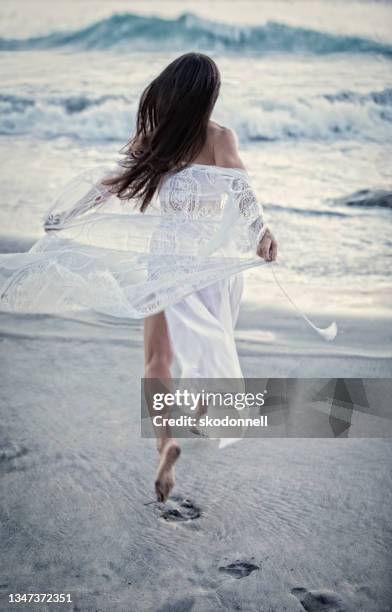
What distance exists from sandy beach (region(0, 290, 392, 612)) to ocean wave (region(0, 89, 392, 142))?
216 inches

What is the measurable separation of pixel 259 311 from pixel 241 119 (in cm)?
480

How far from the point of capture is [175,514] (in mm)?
2850

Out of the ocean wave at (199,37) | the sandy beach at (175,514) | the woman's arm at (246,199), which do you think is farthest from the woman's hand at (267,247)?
the ocean wave at (199,37)

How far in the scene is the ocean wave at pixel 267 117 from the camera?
8727 millimetres

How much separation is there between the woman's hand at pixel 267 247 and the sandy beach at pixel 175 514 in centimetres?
102

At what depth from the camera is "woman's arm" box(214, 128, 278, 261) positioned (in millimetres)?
2461

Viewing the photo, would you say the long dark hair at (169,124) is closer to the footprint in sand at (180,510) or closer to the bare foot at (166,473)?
the bare foot at (166,473)

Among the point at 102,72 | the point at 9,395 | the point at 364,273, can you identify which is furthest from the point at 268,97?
the point at 9,395

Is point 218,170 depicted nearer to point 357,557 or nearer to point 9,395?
point 357,557

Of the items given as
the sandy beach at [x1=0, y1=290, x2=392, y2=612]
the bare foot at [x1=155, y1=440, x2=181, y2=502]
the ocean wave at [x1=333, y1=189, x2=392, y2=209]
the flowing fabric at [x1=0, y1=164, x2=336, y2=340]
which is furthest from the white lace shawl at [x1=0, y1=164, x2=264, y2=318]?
the ocean wave at [x1=333, y1=189, x2=392, y2=209]

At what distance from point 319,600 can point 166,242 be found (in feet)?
4.30

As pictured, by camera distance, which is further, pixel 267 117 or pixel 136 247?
pixel 267 117

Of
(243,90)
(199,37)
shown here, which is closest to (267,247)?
(243,90)

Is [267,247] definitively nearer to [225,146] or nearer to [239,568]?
[225,146]
